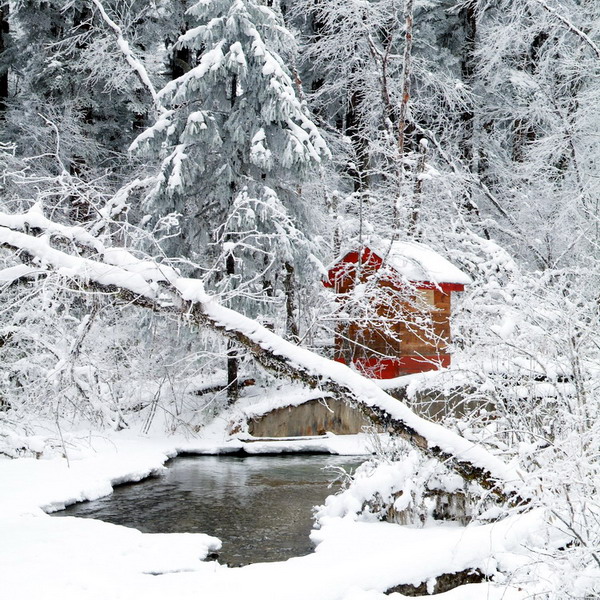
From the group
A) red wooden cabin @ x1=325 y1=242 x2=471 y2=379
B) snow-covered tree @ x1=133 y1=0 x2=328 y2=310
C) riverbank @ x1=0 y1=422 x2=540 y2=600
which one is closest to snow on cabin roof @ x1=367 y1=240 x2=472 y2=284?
red wooden cabin @ x1=325 y1=242 x2=471 y2=379

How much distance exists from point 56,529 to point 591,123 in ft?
45.4

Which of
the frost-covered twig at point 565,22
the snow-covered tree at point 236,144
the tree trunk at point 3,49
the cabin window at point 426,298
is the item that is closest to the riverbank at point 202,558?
the snow-covered tree at point 236,144

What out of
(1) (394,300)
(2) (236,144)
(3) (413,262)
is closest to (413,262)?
(3) (413,262)

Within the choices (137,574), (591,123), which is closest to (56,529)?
(137,574)

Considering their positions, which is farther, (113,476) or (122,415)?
(122,415)

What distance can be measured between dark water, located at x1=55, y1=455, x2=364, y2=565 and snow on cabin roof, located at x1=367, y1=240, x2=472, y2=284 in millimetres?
4459

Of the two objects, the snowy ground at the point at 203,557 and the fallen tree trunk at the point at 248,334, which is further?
the fallen tree trunk at the point at 248,334

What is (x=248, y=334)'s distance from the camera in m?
7.56

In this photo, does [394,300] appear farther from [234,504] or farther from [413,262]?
[234,504]

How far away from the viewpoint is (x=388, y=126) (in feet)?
67.8

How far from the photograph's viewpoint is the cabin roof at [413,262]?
56.9 ft

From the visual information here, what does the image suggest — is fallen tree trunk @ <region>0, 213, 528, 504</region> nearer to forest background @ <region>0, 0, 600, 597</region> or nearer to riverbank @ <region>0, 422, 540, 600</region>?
riverbank @ <region>0, 422, 540, 600</region>

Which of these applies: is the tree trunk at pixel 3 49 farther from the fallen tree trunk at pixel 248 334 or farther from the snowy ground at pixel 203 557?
the fallen tree trunk at pixel 248 334

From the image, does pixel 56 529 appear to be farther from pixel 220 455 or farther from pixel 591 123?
pixel 591 123
